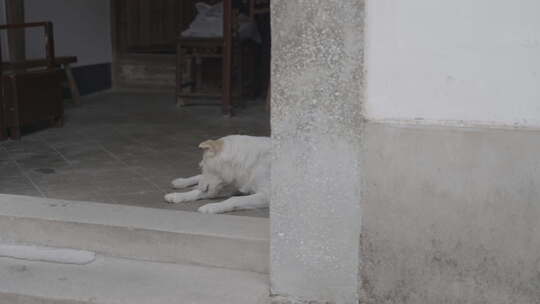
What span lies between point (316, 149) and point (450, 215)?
699 millimetres

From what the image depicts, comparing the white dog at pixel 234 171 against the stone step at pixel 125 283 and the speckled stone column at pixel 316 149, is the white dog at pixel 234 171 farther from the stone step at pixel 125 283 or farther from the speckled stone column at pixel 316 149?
the speckled stone column at pixel 316 149

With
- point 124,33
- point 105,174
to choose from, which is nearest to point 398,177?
point 105,174

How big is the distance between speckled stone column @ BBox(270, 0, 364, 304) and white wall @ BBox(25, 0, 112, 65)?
5380 millimetres

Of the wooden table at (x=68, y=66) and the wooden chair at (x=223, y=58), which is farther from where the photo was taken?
the wooden chair at (x=223, y=58)

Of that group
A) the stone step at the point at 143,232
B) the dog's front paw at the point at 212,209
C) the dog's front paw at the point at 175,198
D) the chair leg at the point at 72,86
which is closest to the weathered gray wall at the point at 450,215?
the stone step at the point at 143,232

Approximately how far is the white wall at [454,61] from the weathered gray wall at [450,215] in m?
0.10

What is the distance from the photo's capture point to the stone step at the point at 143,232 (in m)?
3.87

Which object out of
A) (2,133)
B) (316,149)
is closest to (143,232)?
(316,149)

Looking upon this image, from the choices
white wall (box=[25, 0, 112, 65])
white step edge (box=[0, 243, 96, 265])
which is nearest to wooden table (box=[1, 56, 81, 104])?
white wall (box=[25, 0, 112, 65])

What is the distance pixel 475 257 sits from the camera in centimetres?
336

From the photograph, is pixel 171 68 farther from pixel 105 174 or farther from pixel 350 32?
pixel 350 32

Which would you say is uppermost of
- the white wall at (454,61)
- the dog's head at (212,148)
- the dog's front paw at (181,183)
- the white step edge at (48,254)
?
the white wall at (454,61)

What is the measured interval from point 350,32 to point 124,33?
7.15m

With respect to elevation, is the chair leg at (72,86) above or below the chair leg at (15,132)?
above
